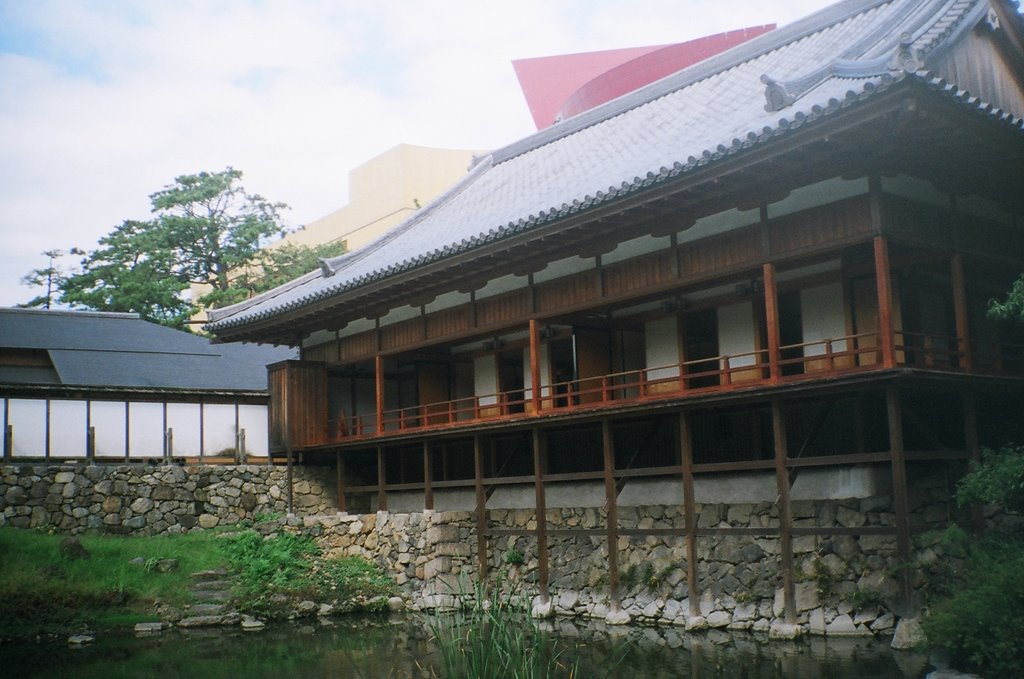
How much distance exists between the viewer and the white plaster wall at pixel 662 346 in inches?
737

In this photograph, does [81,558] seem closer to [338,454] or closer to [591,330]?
[338,454]

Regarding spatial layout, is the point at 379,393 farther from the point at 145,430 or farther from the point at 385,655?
the point at 385,655

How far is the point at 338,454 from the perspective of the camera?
2489cm

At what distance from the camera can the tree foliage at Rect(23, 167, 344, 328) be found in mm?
40719

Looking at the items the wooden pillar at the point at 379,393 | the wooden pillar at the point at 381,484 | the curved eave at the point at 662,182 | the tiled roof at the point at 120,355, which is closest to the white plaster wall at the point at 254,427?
the tiled roof at the point at 120,355

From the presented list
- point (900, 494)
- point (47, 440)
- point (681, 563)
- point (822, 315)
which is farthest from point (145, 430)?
point (900, 494)

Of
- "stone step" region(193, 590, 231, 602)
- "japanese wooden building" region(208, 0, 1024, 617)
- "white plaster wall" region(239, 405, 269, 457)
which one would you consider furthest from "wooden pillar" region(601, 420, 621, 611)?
"white plaster wall" region(239, 405, 269, 457)

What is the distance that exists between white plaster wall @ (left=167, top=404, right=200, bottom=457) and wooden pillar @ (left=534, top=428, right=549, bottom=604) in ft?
37.3

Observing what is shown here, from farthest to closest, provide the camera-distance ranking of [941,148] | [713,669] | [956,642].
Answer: [941,148]
[713,669]
[956,642]

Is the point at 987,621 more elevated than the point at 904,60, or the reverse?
the point at 904,60

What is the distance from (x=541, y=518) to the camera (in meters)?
19.3

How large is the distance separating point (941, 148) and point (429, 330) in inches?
447

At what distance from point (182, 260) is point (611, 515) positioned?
29.2m

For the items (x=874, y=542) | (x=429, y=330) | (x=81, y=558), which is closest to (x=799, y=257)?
(x=874, y=542)
